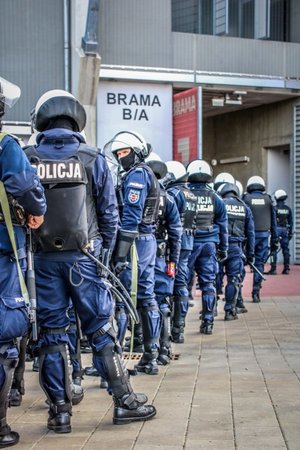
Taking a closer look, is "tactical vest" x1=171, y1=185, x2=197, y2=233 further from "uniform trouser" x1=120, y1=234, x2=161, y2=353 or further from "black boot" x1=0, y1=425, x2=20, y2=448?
"black boot" x1=0, y1=425, x2=20, y2=448

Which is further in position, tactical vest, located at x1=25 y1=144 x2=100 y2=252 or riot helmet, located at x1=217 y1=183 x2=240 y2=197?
riot helmet, located at x1=217 y1=183 x2=240 y2=197

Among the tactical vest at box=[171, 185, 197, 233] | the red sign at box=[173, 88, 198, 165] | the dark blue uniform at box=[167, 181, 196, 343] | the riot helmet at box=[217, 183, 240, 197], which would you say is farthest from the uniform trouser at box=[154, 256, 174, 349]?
the red sign at box=[173, 88, 198, 165]

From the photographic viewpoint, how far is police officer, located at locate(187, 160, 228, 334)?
8.82m

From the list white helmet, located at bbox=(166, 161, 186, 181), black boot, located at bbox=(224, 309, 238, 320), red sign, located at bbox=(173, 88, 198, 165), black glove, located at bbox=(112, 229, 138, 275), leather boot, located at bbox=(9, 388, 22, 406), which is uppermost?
red sign, located at bbox=(173, 88, 198, 165)

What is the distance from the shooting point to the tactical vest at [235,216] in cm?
1022

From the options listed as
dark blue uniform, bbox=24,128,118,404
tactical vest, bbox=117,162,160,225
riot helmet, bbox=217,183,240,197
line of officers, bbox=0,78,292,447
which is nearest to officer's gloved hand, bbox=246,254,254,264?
riot helmet, bbox=217,183,240,197

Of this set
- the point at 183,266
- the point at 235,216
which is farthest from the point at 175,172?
the point at 235,216

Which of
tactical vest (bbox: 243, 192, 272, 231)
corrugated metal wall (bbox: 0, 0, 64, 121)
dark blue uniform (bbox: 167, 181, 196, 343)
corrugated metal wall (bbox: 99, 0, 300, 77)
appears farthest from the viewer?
corrugated metal wall (bbox: 99, 0, 300, 77)

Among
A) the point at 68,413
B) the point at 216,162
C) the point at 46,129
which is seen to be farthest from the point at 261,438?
the point at 216,162

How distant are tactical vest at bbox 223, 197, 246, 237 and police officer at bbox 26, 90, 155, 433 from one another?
559 centimetres

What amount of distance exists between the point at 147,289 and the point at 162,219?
0.99m

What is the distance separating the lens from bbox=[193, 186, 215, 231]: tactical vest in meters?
8.87

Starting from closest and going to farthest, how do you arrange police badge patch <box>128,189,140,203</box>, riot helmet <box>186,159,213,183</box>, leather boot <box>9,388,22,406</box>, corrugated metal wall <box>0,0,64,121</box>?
leather boot <box>9,388,22,406</box> < police badge patch <box>128,189,140,203</box> < riot helmet <box>186,159,213,183</box> < corrugated metal wall <box>0,0,64,121</box>

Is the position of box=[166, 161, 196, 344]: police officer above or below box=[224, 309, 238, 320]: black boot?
above
